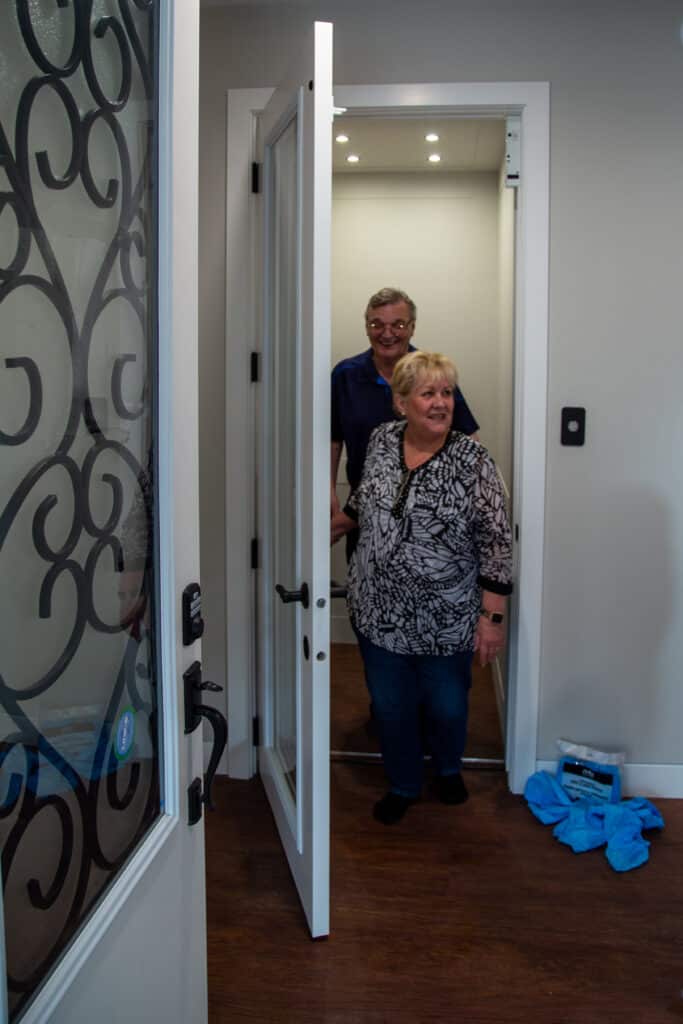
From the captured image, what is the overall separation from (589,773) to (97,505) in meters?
2.23

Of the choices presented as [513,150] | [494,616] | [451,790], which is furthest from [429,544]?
[513,150]

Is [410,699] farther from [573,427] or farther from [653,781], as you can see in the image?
[573,427]

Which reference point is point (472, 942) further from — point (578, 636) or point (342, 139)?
point (342, 139)

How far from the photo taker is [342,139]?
12.9ft

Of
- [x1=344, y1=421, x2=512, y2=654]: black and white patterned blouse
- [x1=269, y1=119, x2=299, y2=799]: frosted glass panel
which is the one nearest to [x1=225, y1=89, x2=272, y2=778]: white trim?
[x1=269, y1=119, x2=299, y2=799]: frosted glass panel

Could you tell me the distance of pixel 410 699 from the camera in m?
2.73

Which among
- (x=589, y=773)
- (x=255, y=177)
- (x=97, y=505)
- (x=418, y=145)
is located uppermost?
(x=418, y=145)

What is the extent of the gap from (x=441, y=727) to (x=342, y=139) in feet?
8.85

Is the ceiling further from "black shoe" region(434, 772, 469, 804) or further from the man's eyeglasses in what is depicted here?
"black shoe" region(434, 772, 469, 804)

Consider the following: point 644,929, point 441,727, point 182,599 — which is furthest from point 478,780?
point 182,599

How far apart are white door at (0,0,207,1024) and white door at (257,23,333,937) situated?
69 centimetres

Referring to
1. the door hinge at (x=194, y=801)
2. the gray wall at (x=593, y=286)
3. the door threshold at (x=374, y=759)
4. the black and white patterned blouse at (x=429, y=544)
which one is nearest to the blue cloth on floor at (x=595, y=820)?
the gray wall at (x=593, y=286)

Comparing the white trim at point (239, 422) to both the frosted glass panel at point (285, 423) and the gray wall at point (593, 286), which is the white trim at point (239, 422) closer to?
the gray wall at point (593, 286)

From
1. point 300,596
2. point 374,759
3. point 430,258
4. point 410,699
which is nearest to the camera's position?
point 300,596
